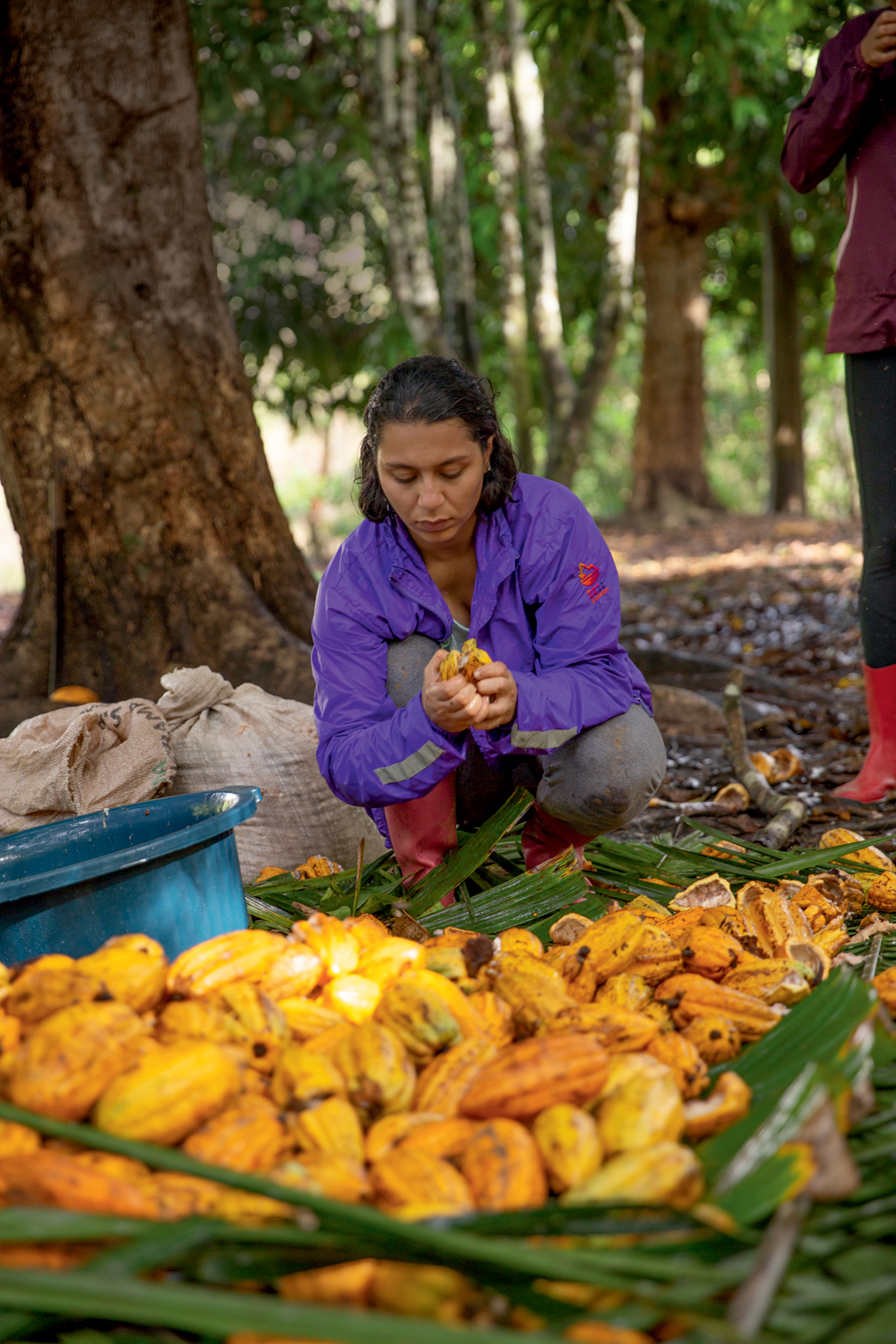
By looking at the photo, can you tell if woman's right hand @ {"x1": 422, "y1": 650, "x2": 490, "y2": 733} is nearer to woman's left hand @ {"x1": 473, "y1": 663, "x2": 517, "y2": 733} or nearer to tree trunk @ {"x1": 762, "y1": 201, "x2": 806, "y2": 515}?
woman's left hand @ {"x1": 473, "y1": 663, "x2": 517, "y2": 733}

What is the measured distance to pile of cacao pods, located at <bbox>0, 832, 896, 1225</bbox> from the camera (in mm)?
1073

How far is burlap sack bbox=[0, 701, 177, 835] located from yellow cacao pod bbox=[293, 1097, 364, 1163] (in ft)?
4.30

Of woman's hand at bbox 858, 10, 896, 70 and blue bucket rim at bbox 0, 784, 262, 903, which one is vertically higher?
woman's hand at bbox 858, 10, 896, 70

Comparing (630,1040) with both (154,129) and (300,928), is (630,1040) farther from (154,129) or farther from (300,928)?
(154,129)

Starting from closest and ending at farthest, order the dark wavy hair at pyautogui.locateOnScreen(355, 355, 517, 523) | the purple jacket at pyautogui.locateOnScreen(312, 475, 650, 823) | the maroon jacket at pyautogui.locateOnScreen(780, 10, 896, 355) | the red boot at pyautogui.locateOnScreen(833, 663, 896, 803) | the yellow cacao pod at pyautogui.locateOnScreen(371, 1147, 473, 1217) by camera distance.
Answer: the yellow cacao pod at pyautogui.locateOnScreen(371, 1147, 473, 1217) < the dark wavy hair at pyautogui.locateOnScreen(355, 355, 517, 523) < the purple jacket at pyautogui.locateOnScreen(312, 475, 650, 823) < the maroon jacket at pyautogui.locateOnScreen(780, 10, 896, 355) < the red boot at pyautogui.locateOnScreen(833, 663, 896, 803)

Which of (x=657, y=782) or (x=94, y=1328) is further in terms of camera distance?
(x=657, y=782)

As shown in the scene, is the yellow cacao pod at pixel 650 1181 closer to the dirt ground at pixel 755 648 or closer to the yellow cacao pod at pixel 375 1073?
the yellow cacao pod at pixel 375 1073

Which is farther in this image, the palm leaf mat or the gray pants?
the gray pants

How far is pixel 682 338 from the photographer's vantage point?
973 cm

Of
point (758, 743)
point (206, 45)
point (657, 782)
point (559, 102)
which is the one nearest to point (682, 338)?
point (559, 102)

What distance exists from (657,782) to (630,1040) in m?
0.94

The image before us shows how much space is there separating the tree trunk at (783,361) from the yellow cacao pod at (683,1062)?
9170mm

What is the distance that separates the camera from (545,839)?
2371 millimetres

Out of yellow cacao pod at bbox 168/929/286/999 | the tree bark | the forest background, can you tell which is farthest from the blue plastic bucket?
the tree bark
